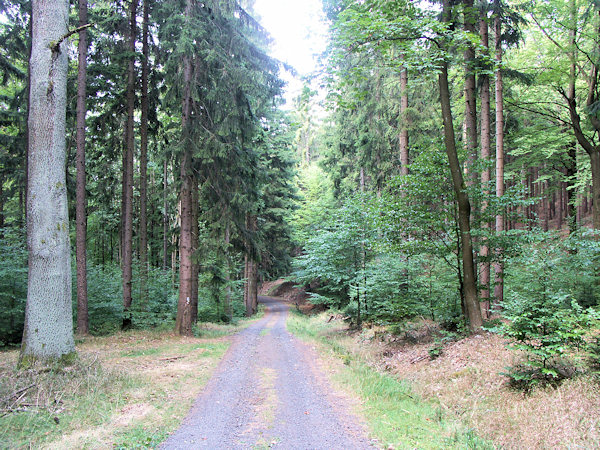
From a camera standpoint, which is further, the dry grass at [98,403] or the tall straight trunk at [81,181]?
the tall straight trunk at [81,181]

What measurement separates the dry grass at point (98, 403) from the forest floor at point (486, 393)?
3042 mm

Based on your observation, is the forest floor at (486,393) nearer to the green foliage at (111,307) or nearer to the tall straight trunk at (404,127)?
the tall straight trunk at (404,127)

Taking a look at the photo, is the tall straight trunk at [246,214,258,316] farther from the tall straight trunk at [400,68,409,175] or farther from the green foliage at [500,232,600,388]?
the green foliage at [500,232,600,388]

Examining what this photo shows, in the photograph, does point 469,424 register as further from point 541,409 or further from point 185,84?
point 185,84

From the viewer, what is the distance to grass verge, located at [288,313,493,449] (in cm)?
416

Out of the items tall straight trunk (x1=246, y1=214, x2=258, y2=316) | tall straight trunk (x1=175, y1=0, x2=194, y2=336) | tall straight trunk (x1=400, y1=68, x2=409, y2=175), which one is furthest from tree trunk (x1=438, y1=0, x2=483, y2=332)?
tall straight trunk (x1=246, y1=214, x2=258, y2=316)

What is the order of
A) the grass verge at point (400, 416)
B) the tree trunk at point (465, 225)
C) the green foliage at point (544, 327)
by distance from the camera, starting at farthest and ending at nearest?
the tree trunk at point (465, 225) < the green foliage at point (544, 327) < the grass verge at point (400, 416)

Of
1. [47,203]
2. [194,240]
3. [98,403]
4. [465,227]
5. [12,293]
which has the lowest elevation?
[98,403]

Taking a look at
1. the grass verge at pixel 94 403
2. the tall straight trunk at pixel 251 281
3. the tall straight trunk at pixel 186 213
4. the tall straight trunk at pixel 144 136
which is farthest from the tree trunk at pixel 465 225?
the tall straight trunk at pixel 251 281

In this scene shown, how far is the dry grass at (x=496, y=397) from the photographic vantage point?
4.13m

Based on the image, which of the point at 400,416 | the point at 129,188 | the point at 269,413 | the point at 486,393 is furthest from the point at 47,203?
the point at 129,188

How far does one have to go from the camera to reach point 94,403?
5.03 m

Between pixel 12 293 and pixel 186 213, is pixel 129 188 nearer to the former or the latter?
pixel 186 213

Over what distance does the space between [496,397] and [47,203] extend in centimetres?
811
